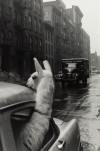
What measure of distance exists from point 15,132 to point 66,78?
89.4 feet

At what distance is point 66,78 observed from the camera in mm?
29734

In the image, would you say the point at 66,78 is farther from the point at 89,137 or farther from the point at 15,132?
the point at 15,132

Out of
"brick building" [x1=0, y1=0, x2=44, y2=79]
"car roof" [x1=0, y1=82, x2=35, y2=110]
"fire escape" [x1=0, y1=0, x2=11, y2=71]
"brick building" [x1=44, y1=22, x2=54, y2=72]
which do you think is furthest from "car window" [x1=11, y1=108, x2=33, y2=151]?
"brick building" [x1=44, y1=22, x2=54, y2=72]

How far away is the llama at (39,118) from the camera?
97.2 inches

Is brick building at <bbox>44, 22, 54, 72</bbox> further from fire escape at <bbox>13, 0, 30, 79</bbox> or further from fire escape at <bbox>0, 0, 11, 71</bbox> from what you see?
fire escape at <bbox>0, 0, 11, 71</bbox>

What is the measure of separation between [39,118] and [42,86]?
0.30 m

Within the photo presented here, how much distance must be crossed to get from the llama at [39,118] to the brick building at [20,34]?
29.6 meters

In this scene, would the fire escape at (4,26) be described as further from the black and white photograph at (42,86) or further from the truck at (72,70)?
the truck at (72,70)

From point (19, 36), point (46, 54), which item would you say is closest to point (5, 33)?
point (19, 36)

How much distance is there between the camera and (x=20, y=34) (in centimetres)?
3894

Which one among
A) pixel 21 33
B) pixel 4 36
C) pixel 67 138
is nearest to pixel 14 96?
pixel 67 138

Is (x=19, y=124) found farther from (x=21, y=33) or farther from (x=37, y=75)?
(x=21, y=33)

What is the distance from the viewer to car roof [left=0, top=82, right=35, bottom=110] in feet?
6.95

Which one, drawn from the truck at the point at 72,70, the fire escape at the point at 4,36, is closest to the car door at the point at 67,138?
the truck at the point at 72,70
